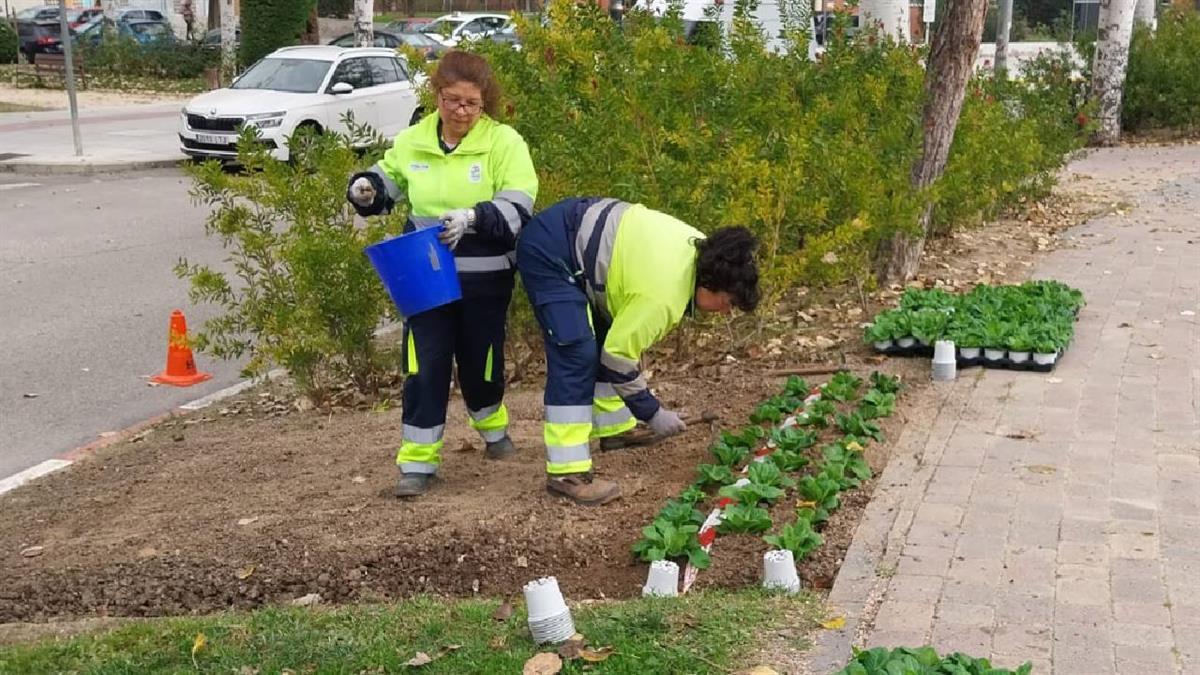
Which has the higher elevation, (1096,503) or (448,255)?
(448,255)

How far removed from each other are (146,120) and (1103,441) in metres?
23.2

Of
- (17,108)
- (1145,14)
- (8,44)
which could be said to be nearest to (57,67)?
(17,108)

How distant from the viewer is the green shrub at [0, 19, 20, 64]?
3872cm

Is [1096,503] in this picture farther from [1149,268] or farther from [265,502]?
[1149,268]

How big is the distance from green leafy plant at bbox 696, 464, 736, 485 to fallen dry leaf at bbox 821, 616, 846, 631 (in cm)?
126

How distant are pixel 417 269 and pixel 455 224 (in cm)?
22

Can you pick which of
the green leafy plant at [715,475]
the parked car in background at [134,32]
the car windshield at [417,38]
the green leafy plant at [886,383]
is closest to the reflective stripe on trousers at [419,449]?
the green leafy plant at [715,475]

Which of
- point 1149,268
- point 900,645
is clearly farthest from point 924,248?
point 900,645

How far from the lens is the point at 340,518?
16.4 ft

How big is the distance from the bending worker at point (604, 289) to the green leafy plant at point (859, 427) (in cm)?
104

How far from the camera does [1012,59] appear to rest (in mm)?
26109

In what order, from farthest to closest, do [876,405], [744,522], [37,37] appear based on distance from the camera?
1. [37,37]
2. [876,405]
3. [744,522]

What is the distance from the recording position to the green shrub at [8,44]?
3872 cm

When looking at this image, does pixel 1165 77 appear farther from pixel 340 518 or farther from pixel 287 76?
pixel 340 518
